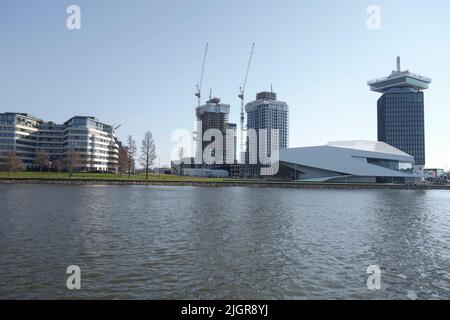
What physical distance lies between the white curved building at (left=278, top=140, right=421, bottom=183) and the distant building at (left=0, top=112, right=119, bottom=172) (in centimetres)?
8828

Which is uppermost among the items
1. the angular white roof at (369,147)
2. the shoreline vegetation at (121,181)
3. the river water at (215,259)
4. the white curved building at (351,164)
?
the angular white roof at (369,147)

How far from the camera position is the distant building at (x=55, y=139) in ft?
507

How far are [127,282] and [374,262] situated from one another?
1127cm

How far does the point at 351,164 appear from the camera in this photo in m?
156

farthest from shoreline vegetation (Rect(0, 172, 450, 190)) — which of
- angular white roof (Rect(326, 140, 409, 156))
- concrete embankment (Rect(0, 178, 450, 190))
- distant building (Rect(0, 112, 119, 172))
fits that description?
distant building (Rect(0, 112, 119, 172))

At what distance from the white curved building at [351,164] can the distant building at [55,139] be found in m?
88.3

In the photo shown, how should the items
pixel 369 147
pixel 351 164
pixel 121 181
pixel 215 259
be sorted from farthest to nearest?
1. pixel 369 147
2. pixel 351 164
3. pixel 121 181
4. pixel 215 259

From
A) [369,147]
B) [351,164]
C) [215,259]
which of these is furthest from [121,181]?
[369,147]

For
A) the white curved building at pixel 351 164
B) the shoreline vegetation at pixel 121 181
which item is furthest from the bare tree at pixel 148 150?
the white curved building at pixel 351 164

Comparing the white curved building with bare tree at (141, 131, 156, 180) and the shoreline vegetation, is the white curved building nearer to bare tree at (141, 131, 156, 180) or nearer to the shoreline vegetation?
the shoreline vegetation

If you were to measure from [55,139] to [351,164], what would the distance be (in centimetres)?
13567

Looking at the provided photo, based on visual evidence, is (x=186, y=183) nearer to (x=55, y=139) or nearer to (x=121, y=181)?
(x=121, y=181)

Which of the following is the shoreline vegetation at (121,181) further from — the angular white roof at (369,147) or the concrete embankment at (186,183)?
the angular white roof at (369,147)
